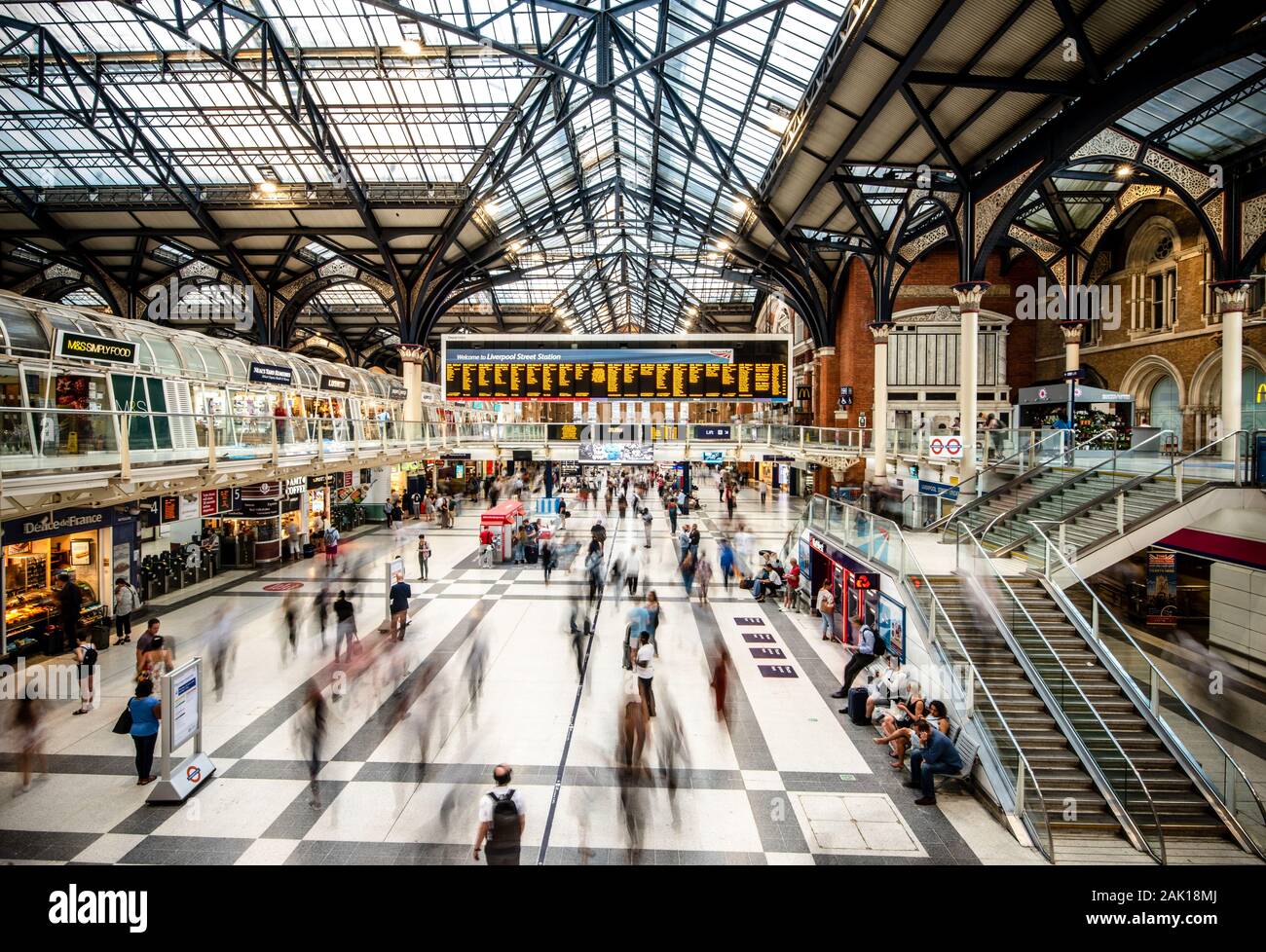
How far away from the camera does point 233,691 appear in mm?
9758

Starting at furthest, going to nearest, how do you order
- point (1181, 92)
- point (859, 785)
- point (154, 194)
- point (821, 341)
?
point (821, 341) → point (154, 194) → point (1181, 92) → point (859, 785)

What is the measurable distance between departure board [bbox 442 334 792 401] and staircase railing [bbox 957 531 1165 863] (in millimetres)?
15592

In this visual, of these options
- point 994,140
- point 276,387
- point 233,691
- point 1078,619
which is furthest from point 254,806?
point 994,140

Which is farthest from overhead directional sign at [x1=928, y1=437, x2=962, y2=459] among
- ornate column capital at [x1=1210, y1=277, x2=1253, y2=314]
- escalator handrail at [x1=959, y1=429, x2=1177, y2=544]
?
ornate column capital at [x1=1210, y1=277, x2=1253, y2=314]

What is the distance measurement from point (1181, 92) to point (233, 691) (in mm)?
22174

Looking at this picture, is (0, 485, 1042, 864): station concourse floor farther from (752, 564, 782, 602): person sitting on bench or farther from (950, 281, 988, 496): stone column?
(950, 281, 988, 496): stone column

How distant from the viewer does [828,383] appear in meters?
30.0

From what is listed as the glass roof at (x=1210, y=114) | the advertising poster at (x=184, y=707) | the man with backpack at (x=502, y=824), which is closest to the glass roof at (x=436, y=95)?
the glass roof at (x=1210, y=114)

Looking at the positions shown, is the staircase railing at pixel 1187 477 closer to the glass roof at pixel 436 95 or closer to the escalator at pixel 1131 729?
the escalator at pixel 1131 729

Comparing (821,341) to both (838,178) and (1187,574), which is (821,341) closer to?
(838,178)

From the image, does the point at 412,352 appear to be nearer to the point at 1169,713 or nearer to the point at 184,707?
the point at 184,707

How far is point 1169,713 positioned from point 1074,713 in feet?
4.02

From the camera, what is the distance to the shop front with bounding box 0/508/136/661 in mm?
11438

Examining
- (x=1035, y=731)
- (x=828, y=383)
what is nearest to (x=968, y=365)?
(x=1035, y=731)
